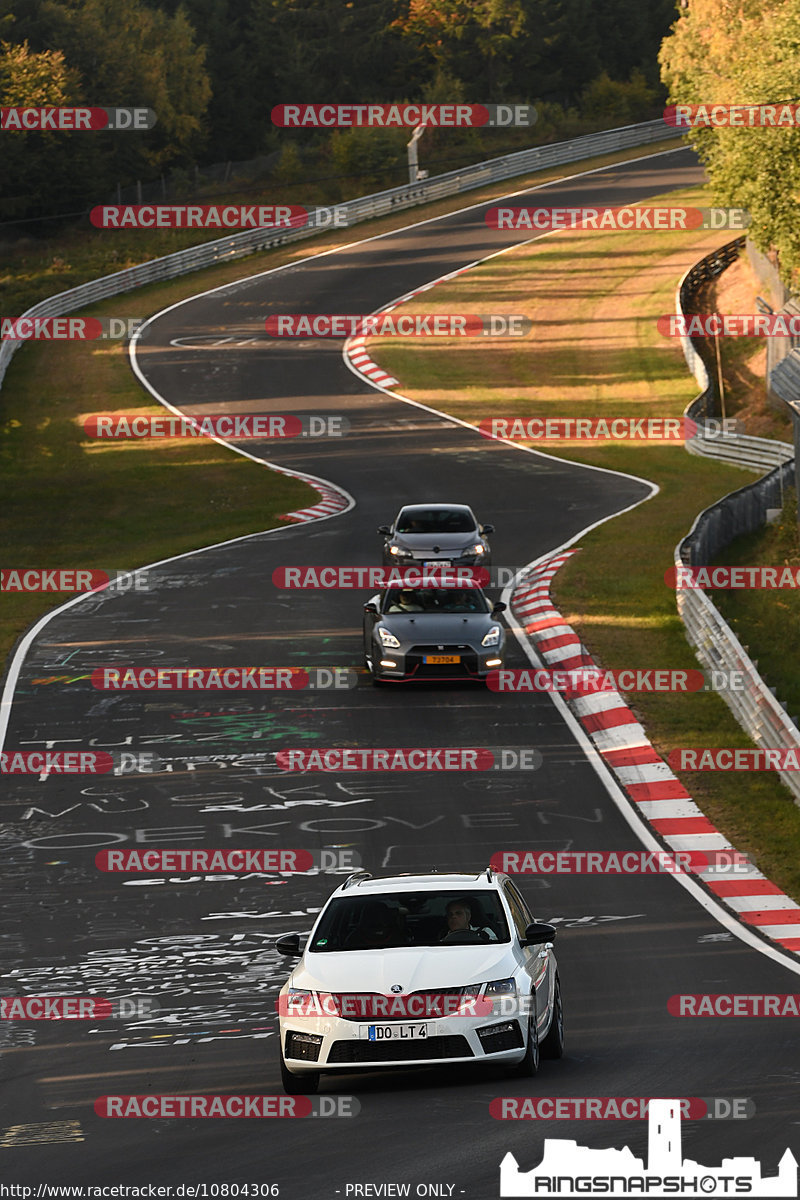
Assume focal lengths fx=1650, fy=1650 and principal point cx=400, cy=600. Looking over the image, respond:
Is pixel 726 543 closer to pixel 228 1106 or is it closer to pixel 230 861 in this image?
pixel 230 861

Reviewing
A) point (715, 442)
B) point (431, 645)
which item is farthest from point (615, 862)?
point (715, 442)

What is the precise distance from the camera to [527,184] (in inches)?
3184

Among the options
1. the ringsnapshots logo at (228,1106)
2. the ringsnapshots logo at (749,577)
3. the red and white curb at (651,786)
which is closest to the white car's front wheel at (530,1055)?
the ringsnapshots logo at (228,1106)

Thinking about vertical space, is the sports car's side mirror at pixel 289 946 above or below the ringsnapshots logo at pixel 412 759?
above

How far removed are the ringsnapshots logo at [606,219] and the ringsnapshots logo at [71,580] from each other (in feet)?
149

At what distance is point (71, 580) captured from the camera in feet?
108

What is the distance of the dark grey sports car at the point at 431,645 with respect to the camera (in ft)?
78.2

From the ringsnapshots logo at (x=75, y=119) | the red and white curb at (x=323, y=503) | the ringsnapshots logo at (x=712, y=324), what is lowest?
the red and white curb at (x=323, y=503)

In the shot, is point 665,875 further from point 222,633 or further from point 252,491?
point 252,491

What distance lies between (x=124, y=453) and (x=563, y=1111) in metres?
39.3

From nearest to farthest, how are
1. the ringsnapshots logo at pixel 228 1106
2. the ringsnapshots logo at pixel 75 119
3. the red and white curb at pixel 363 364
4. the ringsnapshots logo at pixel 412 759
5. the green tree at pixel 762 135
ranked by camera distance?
the ringsnapshots logo at pixel 228 1106
the ringsnapshots logo at pixel 412 759
the green tree at pixel 762 135
the red and white curb at pixel 363 364
the ringsnapshots logo at pixel 75 119

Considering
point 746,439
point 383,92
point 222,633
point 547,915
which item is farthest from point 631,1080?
point 383,92

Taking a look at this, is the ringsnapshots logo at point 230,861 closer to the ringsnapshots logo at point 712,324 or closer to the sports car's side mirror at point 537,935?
the sports car's side mirror at point 537,935

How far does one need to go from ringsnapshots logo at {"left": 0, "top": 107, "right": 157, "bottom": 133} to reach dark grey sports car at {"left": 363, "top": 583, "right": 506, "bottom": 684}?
164 feet
